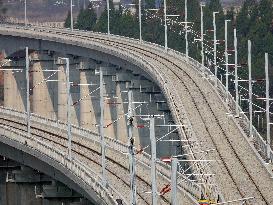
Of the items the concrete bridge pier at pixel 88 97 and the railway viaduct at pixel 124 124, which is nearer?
the railway viaduct at pixel 124 124

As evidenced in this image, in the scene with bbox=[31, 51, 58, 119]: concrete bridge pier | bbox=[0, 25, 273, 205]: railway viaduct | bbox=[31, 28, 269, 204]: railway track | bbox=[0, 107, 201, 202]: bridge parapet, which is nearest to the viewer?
bbox=[0, 107, 201, 202]: bridge parapet

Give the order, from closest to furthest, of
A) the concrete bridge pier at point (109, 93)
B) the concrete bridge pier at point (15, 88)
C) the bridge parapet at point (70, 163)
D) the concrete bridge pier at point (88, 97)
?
1. the bridge parapet at point (70, 163)
2. the concrete bridge pier at point (109, 93)
3. the concrete bridge pier at point (88, 97)
4. the concrete bridge pier at point (15, 88)

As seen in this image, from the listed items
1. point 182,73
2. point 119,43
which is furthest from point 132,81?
point 119,43

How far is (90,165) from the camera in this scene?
95625 mm

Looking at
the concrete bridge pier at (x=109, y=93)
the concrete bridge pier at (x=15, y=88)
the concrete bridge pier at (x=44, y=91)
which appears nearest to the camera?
the concrete bridge pier at (x=109, y=93)

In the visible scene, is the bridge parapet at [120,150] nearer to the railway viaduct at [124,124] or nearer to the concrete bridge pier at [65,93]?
the railway viaduct at [124,124]

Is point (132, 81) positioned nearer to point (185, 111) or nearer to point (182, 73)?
point (182, 73)

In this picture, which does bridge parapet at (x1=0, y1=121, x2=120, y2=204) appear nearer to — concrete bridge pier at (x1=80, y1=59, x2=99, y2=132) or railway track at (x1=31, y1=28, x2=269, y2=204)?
railway track at (x1=31, y1=28, x2=269, y2=204)

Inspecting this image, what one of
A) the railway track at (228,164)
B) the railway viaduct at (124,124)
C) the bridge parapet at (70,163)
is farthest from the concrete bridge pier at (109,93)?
the bridge parapet at (70,163)

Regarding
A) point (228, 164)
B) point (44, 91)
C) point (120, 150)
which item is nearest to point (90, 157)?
point (120, 150)

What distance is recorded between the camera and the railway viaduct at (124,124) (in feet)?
283

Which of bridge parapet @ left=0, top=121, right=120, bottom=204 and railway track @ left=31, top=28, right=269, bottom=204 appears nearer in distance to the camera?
bridge parapet @ left=0, top=121, right=120, bottom=204

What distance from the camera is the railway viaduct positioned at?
283ft

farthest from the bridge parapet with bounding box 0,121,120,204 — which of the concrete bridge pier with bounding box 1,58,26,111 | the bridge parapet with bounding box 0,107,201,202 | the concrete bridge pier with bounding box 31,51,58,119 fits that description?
the concrete bridge pier with bounding box 1,58,26,111
